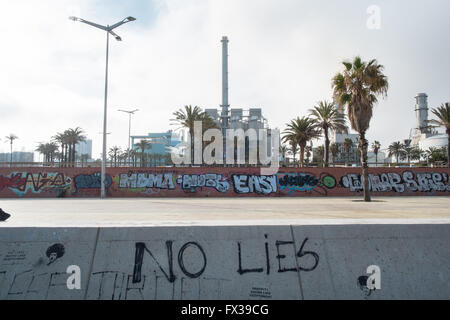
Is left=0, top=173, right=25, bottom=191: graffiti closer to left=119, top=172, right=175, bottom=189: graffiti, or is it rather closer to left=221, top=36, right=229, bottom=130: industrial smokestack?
left=119, top=172, right=175, bottom=189: graffiti

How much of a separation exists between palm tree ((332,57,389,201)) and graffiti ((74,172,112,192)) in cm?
2007

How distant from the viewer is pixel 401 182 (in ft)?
90.5

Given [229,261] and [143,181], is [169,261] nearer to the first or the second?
[229,261]

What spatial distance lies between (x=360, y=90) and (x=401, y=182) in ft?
41.1

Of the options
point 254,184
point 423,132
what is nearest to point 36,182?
point 254,184

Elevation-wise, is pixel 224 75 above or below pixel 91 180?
above

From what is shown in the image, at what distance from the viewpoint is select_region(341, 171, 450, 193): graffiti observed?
1075 inches

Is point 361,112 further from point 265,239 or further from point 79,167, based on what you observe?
point 79,167

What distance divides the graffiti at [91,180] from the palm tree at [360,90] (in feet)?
65.8

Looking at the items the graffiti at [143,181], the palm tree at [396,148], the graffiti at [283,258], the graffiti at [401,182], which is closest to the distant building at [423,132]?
the palm tree at [396,148]

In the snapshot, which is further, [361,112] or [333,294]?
[361,112]
